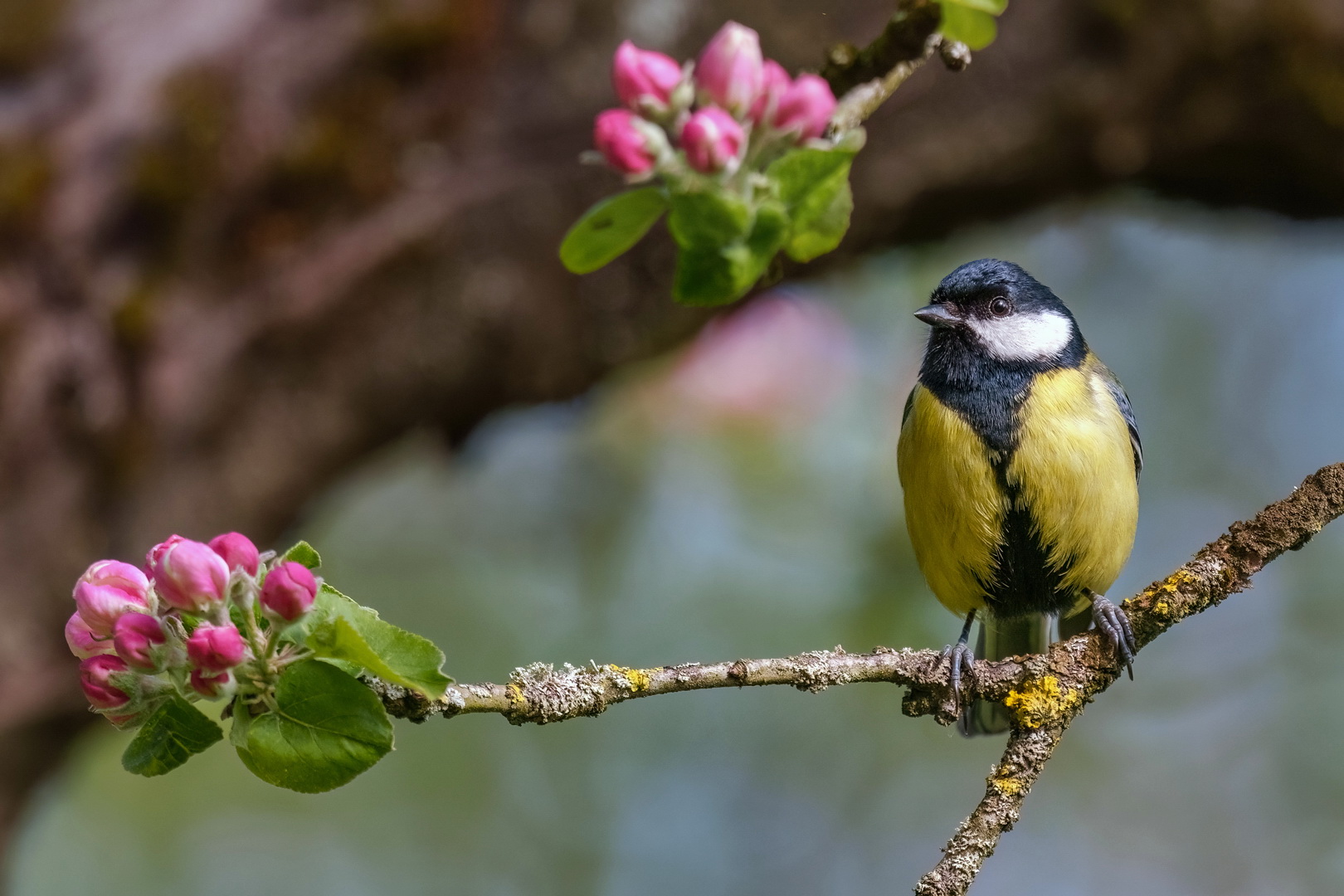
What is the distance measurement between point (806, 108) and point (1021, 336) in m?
1.45

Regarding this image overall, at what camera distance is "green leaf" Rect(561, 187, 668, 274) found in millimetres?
1186

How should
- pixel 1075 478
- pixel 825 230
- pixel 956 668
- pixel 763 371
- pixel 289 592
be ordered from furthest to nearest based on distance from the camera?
pixel 763 371 < pixel 1075 478 < pixel 956 668 < pixel 825 230 < pixel 289 592

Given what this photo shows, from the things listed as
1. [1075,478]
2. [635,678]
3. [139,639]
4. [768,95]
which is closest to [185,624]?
[139,639]

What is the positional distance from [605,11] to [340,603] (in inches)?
91.5

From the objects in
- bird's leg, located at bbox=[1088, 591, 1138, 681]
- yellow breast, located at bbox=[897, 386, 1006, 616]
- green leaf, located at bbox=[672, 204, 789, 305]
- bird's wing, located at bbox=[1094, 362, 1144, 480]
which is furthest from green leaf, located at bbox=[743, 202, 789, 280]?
bird's wing, located at bbox=[1094, 362, 1144, 480]

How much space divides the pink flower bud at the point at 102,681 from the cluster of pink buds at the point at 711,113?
0.69 m

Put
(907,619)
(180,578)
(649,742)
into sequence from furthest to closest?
(649,742) < (907,619) < (180,578)

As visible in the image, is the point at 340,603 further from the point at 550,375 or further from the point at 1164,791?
the point at 1164,791

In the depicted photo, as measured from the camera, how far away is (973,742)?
538 centimetres

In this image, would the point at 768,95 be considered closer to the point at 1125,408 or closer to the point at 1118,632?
the point at 1118,632

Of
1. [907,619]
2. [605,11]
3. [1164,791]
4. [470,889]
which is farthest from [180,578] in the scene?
[1164,791]

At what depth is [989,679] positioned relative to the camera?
162cm

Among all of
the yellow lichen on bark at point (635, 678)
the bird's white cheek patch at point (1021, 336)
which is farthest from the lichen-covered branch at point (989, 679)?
the bird's white cheek patch at point (1021, 336)

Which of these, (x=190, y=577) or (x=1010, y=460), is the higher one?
(x=1010, y=460)
